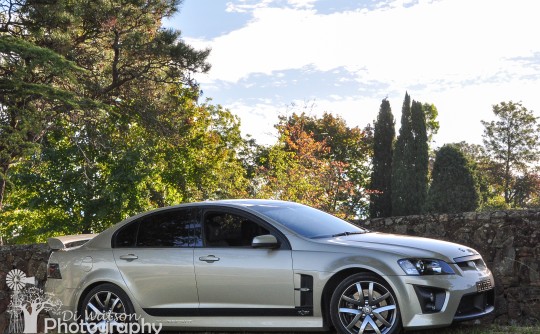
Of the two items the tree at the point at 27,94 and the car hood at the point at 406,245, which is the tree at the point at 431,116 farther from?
the car hood at the point at 406,245

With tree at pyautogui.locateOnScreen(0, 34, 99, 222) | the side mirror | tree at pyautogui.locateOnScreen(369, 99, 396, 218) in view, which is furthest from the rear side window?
tree at pyautogui.locateOnScreen(369, 99, 396, 218)

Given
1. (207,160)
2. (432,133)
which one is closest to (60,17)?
(207,160)

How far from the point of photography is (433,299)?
21.3 feet

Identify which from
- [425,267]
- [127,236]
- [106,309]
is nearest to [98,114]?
[127,236]

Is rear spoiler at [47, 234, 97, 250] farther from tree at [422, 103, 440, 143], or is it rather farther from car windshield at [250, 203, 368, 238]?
tree at [422, 103, 440, 143]

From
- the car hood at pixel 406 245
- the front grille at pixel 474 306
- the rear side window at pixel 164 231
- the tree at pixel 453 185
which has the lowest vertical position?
the front grille at pixel 474 306

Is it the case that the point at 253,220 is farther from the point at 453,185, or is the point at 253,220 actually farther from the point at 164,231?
the point at 453,185

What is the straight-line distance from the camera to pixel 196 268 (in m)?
7.34

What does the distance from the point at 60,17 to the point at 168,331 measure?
584 inches

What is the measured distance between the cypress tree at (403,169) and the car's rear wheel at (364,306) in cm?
3533

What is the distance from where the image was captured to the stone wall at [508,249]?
10.6m

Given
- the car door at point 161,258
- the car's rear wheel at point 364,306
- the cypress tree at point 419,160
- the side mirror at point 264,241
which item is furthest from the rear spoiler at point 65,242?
the cypress tree at point 419,160

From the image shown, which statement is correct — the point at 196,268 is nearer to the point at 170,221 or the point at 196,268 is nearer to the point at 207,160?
the point at 170,221

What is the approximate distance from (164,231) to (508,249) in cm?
593
